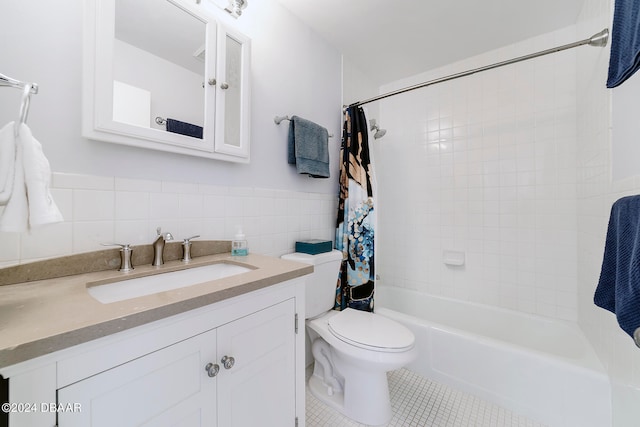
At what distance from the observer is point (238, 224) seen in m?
1.32

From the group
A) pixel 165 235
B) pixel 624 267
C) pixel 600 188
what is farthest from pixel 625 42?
Answer: pixel 165 235

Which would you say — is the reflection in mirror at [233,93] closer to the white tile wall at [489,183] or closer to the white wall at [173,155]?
the white wall at [173,155]

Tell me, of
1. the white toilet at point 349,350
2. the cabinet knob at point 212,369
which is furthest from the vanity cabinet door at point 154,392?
the white toilet at point 349,350

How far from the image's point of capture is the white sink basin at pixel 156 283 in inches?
30.8

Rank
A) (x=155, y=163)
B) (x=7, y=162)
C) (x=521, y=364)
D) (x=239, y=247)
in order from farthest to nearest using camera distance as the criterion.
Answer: (x=521, y=364) < (x=239, y=247) < (x=155, y=163) < (x=7, y=162)

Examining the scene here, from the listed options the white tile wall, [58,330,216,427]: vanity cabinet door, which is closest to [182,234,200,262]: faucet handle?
[58,330,216,427]: vanity cabinet door

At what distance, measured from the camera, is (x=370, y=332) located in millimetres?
1298

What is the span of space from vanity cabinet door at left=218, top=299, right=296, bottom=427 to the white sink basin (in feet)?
0.93

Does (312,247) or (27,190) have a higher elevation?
(27,190)

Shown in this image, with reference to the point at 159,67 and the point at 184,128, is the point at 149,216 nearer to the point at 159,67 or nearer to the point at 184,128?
the point at 184,128

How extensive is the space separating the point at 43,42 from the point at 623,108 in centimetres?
219

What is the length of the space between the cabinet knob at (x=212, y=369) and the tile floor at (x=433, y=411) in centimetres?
92

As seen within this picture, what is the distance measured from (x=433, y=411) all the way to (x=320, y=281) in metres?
0.92

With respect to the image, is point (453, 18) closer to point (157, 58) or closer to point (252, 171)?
point (252, 171)
